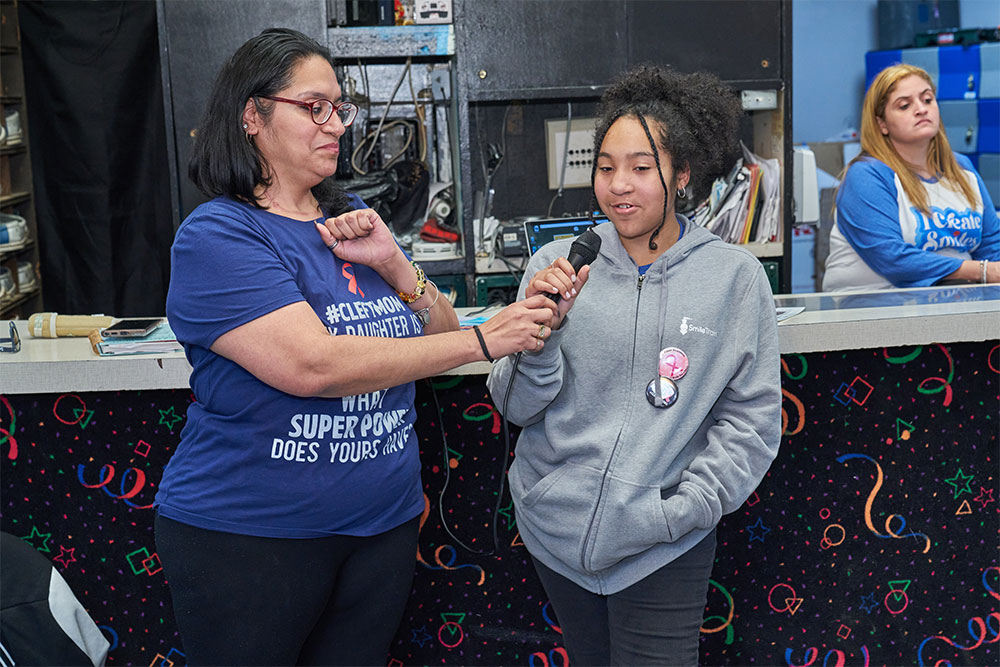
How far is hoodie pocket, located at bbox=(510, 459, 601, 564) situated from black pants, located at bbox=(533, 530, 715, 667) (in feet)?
0.25

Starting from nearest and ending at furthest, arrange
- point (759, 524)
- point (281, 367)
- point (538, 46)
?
point (281, 367), point (759, 524), point (538, 46)

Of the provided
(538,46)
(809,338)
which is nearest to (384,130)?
(538,46)

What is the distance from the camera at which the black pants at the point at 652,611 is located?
1433 mm

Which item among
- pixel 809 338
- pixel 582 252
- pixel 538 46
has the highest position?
pixel 538 46

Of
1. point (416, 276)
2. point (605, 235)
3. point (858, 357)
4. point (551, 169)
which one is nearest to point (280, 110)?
point (416, 276)

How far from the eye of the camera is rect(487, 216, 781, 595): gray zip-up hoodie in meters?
1.41

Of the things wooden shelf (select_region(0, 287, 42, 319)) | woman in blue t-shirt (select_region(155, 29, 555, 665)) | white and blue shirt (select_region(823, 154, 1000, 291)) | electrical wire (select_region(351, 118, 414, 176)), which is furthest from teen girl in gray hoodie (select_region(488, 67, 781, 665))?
wooden shelf (select_region(0, 287, 42, 319))

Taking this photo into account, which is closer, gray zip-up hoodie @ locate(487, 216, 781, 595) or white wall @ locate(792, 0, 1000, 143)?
gray zip-up hoodie @ locate(487, 216, 781, 595)

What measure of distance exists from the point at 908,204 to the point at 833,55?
13.2ft

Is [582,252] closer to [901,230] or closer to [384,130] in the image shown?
[901,230]

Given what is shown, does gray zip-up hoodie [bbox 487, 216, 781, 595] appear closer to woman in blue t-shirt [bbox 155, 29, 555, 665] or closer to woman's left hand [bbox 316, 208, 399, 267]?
woman in blue t-shirt [bbox 155, 29, 555, 665]

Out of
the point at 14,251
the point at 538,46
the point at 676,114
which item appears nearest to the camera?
the point at 676,114

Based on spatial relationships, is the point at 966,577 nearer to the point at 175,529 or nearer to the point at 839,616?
the point at 839,616

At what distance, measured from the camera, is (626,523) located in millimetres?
1398
